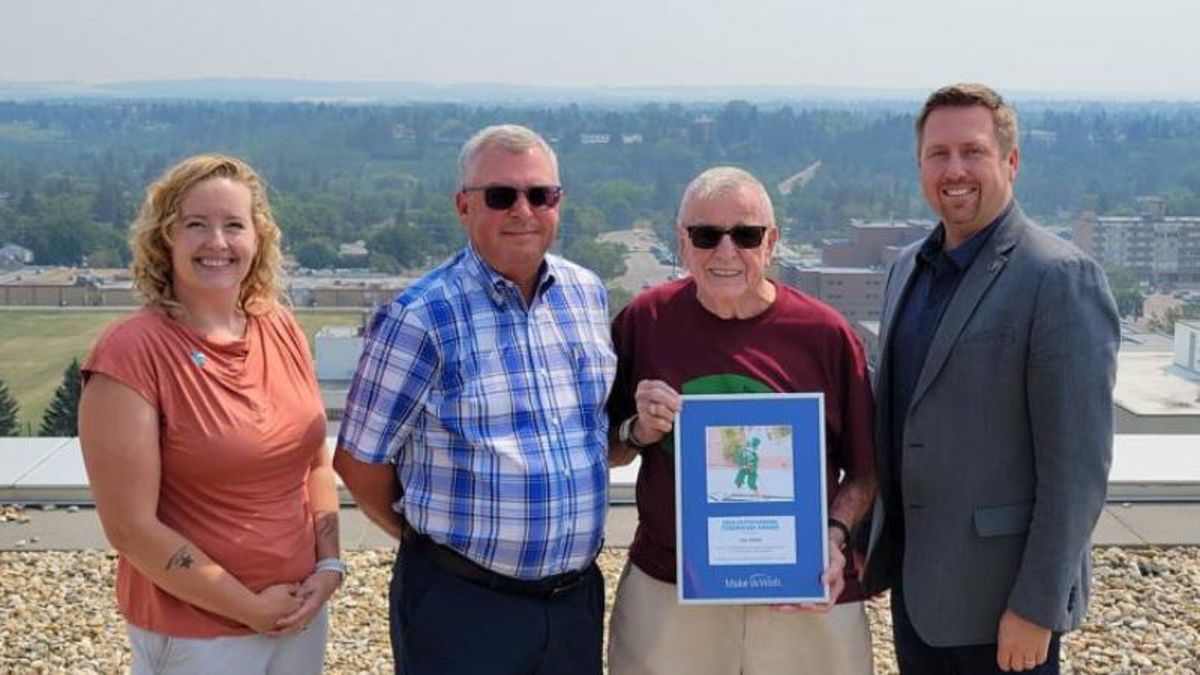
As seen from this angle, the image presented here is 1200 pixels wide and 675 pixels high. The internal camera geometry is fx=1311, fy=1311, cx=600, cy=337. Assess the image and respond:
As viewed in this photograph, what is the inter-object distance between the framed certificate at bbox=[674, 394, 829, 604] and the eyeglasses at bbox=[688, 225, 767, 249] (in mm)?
344

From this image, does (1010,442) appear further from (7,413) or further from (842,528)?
(7,413)

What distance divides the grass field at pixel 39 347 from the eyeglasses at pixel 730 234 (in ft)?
13.5

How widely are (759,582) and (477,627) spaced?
2.12 feet

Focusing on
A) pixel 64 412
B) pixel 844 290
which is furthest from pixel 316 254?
pixel 844 290

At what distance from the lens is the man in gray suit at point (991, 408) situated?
2762 millimetres

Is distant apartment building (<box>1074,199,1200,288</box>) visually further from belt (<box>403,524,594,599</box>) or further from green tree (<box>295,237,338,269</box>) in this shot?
belt (<box>403,524,594,599</box>)

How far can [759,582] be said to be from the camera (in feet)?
9.74

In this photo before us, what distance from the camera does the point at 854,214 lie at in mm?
19547

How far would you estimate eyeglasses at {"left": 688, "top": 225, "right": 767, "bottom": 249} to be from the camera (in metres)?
2.96

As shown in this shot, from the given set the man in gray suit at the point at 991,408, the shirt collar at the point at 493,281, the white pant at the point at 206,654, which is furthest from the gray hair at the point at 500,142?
the white pant at the point at 206,654

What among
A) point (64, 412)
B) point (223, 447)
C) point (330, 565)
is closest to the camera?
point (223, 447)

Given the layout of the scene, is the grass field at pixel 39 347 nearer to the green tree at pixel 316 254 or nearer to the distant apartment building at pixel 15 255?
the distant apartment building at pixel 15 255

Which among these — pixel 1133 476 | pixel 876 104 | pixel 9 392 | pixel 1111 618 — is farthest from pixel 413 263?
pixel 876 104

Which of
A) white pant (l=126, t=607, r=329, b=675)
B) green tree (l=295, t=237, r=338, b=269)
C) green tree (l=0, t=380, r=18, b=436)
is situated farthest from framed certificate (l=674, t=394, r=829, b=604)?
green tree (l=295, t=237, r=338, b=269)
